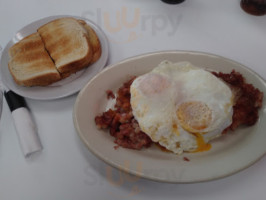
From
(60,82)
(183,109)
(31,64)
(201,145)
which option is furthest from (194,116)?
(31,64)

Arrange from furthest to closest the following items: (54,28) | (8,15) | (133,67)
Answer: (8,15)
(54,28)
(133,67)

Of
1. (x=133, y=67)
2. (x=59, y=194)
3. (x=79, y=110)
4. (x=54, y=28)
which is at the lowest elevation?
(x=59, y=194)

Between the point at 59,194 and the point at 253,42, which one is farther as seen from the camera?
the point at 253,42

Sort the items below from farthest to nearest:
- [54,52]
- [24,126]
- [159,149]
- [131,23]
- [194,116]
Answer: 1. [131,23]
2. [54,52]
3. [24,126]
4. [159,149]
5. [194,116]

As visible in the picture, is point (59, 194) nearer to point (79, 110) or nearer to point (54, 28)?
point (79, 110)

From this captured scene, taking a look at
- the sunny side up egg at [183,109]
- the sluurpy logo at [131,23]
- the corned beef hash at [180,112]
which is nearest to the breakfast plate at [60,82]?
the sluurpy logo at [131,23]

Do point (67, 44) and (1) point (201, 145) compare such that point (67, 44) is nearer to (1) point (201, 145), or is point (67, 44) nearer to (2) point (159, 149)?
(2) point (159, 149)

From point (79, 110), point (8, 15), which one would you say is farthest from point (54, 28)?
point (79, 110)
